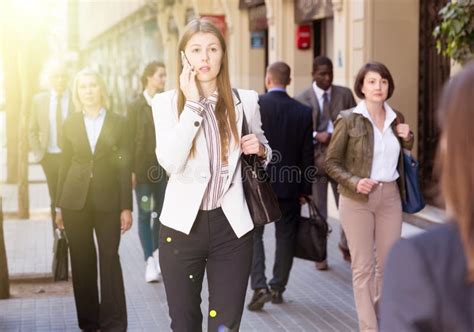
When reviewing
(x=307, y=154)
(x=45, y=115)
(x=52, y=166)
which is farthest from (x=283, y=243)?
(x=45, y=115)

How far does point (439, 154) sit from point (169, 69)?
2968cm

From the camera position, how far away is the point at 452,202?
1.88 m

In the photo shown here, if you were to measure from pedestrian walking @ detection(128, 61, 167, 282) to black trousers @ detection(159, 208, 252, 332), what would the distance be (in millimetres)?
4728

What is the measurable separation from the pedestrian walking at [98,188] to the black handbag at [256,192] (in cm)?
228

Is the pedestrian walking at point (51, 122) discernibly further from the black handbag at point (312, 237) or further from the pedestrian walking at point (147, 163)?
the black handbag at point (312, 237)

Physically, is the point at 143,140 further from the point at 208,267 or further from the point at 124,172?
the point at 208,267

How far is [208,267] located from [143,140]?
188 inches

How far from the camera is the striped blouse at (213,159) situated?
4.50 metres

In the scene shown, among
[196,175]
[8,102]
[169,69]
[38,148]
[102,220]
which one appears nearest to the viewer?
[196,175]

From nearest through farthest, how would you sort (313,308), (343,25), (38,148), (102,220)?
(102,220) < (313,308) < (38,148) < (343,25)

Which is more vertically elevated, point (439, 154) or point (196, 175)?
point (439, 154)

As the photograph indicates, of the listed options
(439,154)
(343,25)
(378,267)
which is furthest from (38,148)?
(439,154)

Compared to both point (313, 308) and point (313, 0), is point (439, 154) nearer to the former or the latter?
point (313, 308)

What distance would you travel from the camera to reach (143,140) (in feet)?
30.3
